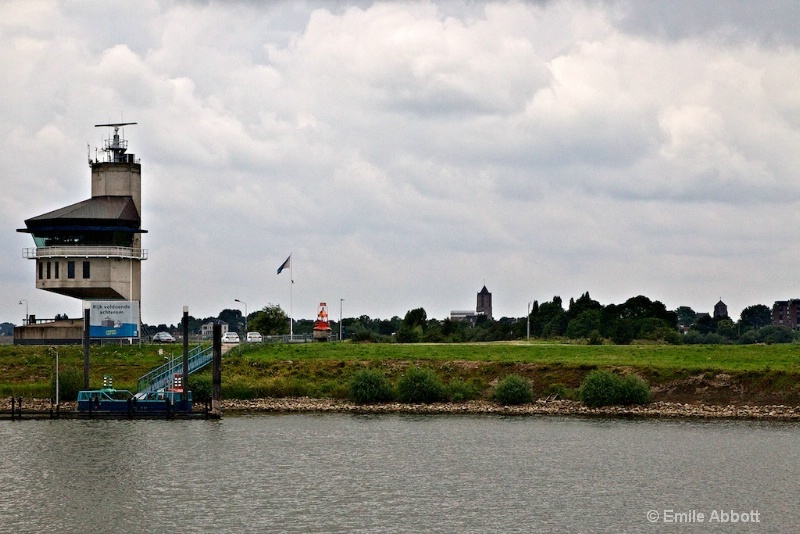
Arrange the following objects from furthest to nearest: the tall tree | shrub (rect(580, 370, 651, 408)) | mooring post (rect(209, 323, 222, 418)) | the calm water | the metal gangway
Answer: the tall tree
the metal gangway
shrub (rect(580, 370, 651, 408))
mooring post (rect(209, 323, 222, 418))
the calm water

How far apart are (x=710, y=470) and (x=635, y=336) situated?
8038 centimetres

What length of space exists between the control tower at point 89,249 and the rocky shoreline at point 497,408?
102 ft

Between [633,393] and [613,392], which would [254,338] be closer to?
[613,392]

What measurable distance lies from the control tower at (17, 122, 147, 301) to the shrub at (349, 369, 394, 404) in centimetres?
3902

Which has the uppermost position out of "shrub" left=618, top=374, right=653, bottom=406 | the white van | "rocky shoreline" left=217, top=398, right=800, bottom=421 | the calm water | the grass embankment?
the white van

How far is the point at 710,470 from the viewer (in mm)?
59469

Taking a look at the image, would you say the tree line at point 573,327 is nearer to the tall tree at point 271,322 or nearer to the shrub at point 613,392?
the tall tree at point 271,322

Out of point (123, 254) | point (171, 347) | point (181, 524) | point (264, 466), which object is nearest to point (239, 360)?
point (171, 347)

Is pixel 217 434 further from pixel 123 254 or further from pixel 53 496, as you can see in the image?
pixel 123 254

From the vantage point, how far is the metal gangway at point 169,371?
8575 cm

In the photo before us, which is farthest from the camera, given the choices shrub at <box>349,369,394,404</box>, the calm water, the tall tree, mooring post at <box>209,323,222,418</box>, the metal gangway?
the tall tree

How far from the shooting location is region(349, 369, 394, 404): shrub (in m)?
87.8

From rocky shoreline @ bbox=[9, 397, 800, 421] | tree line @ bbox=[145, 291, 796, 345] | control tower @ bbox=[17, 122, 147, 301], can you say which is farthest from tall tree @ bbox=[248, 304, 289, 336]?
rocky shoreline @ bbox=[9, 397, 800, 421]

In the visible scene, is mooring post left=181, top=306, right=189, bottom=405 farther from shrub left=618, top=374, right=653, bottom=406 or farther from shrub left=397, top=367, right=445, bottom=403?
shrub left=618, top=374, right=653, bottom=406
